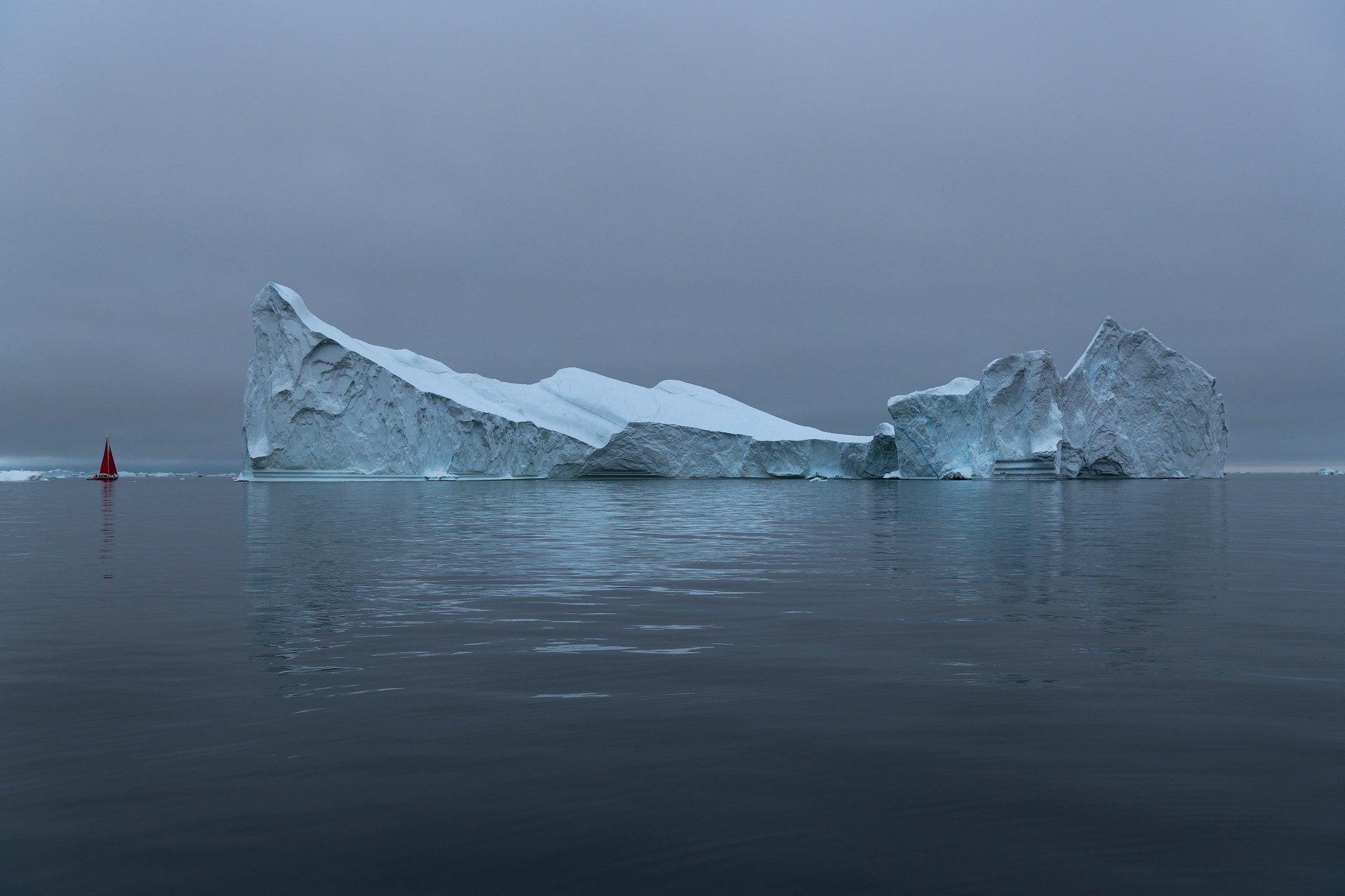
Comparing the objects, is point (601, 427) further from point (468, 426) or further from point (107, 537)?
point (107, 537)

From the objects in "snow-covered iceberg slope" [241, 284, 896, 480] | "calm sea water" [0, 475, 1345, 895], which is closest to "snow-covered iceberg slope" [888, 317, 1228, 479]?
"snow-covered iceberg slope" [241, 284, 896, 480]

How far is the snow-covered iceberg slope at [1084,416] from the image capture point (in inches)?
1850

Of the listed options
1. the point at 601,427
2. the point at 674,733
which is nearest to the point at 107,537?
the point at 674,733

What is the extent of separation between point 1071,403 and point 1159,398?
489 cm

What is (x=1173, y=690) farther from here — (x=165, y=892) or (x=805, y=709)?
(x=165, y=892)

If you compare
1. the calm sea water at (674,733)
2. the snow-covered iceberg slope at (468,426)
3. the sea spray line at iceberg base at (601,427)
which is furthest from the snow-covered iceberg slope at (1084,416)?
the calm sea water at (674,733)

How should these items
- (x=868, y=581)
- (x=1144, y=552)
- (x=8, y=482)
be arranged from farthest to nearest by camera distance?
1. (x=8, y=482)
2. (x=1144, y=552)
3. (x=868, y=581)

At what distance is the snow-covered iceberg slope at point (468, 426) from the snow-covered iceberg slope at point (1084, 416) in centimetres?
692

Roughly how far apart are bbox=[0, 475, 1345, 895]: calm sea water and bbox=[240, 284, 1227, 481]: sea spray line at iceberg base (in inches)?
1477

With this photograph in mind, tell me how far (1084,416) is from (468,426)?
111ft

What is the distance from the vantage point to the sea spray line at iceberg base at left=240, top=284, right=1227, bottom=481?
45.5 metres

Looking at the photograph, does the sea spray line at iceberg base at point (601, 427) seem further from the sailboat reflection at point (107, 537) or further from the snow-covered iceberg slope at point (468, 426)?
the sailboat reflection at point (107, 537)

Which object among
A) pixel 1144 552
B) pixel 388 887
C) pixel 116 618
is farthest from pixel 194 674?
pixel 1144 552

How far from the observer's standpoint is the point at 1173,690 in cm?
465
